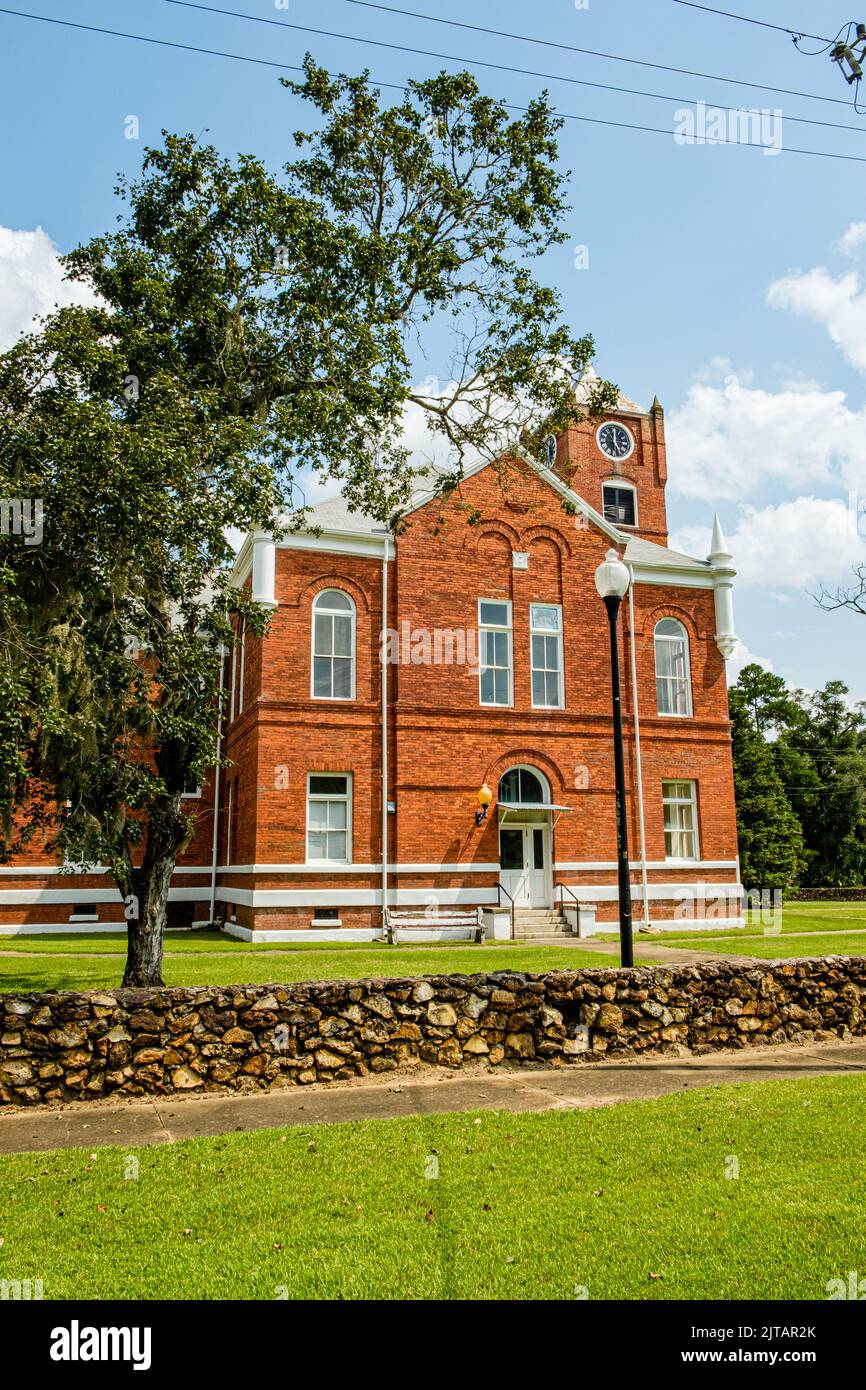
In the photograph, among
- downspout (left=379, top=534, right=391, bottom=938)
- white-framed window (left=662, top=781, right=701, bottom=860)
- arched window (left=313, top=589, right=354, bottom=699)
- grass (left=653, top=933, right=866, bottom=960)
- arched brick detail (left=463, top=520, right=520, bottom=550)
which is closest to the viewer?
grass (left=653, top=933, right=866, bottom=960)

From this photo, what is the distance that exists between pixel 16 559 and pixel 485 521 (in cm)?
1640

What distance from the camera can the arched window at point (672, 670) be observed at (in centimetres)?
2703

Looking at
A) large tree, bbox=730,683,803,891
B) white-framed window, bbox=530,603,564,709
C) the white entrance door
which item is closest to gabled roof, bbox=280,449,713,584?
white-framed window, bbox=530,603,564,709

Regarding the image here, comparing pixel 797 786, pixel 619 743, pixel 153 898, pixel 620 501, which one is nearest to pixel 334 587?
pixel 153 898

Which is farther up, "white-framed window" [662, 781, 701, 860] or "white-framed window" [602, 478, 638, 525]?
"white-framed window" [602, 478, 638, 525]

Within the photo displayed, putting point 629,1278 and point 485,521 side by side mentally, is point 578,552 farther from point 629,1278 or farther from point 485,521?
point 629,1278

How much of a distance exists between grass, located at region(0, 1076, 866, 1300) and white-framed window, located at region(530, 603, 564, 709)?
17934 millimetres

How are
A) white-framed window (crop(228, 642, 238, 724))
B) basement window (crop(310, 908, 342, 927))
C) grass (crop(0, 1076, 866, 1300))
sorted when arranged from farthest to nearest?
white-framed window (crop(228, 642, 238, 724))
basement window (crop(310, 908, 342, 927))
grass (crop(0, 1076, 866, 1300))

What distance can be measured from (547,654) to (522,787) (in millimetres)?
3780

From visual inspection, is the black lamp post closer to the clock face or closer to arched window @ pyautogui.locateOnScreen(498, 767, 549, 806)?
arched window @ pyautogui.locateOnScreen(498, 767, 549, 806)

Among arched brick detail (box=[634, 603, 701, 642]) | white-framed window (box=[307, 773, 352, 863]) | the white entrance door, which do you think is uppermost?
arched brick detail (box=[634, 603, 701, 642])

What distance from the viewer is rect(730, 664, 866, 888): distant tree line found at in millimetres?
46656

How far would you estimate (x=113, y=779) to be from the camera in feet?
38.9
